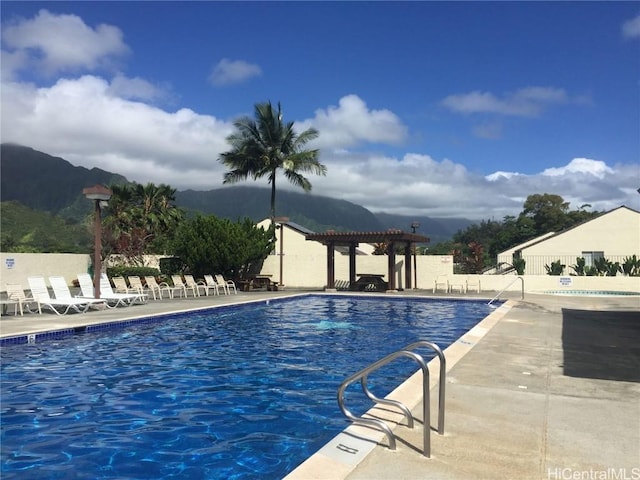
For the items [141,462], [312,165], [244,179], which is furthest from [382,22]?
[141,462]

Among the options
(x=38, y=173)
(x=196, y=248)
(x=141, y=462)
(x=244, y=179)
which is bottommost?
(x=141, y=462)

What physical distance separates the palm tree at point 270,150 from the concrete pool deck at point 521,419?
19.1 metres

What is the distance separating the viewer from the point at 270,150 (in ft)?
88.7

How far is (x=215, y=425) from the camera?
16.9ft

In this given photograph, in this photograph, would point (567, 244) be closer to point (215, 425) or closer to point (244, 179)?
point (244, 179)

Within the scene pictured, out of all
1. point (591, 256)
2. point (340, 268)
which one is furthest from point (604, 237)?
point (340, 268)

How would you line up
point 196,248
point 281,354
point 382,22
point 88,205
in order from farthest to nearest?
point 88,205, point 196,248, point 382,22, point 281,354

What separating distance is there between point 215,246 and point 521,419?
63.7ft

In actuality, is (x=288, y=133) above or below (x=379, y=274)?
above

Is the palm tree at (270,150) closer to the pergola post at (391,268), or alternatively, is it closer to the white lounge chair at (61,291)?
the pergola post at (391,268)

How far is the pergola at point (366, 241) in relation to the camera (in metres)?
21.8

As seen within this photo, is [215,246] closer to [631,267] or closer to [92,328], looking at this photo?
[92,328]

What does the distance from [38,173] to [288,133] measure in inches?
5196

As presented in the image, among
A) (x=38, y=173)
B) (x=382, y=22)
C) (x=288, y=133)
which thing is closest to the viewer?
(x=382, y=22)
